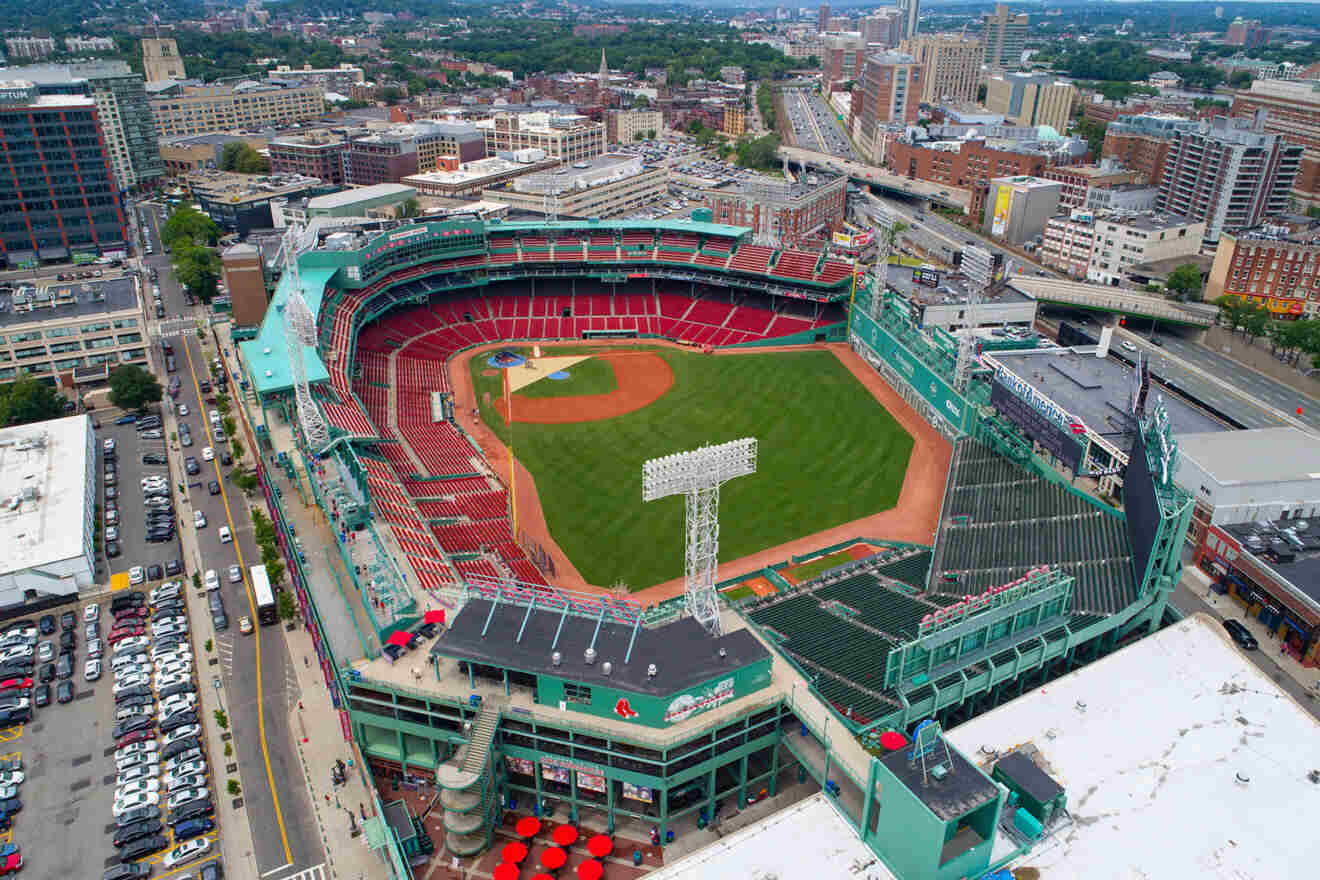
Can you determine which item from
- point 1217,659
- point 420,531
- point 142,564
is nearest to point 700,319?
point 420,531

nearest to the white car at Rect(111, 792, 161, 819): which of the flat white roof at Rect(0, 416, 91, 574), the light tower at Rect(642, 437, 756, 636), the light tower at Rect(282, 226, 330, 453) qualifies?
the flat white roof at Rect(0, 416, 91, 574)

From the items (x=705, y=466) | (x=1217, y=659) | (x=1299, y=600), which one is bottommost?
(x=1299, y=600)

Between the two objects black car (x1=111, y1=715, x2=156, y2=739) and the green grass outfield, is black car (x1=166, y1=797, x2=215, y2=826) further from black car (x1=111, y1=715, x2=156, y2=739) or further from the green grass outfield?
the green grass outfield

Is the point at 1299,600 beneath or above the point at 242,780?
above

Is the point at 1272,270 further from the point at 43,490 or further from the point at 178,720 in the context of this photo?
the point at 43,490

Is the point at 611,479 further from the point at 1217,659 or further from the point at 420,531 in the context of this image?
the point at 1217,659

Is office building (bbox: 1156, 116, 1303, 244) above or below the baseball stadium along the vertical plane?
above

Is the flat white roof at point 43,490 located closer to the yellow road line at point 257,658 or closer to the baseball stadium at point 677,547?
the yellow road line at point 257,658
